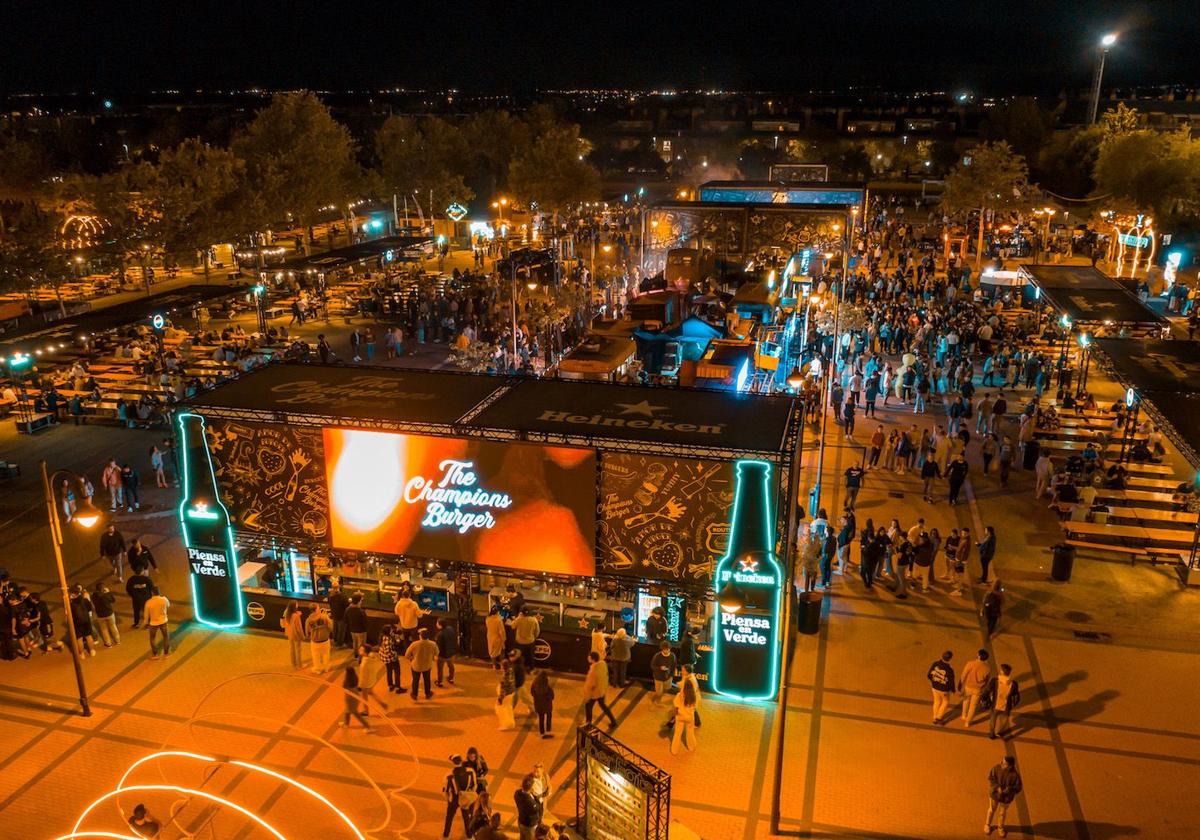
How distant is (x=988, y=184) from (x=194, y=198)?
4117 centimetres

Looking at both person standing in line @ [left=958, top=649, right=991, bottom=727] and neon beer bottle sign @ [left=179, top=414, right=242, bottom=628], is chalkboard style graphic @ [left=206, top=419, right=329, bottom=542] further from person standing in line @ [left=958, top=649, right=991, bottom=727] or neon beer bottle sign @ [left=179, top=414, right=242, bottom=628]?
person standing in line @ [left=958, top=649, right=991, bottom=727]

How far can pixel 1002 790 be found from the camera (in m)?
9.72

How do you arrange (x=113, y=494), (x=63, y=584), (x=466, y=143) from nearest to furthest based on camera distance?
(x=63, y=584) → (x=113, y=494) → (x=466, y=143)

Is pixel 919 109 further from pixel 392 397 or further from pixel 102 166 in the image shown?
pixel 392 397

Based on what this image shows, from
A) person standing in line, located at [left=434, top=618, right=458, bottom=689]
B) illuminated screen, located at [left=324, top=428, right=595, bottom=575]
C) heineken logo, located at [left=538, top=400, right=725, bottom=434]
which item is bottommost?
person standing in line, located at [left=434, top=618, right=458, bottom=689]

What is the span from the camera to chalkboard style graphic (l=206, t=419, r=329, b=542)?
44.9ft

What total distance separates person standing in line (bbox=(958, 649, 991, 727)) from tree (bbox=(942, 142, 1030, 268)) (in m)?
41.0

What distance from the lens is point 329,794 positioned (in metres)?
10.9

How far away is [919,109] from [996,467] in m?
115

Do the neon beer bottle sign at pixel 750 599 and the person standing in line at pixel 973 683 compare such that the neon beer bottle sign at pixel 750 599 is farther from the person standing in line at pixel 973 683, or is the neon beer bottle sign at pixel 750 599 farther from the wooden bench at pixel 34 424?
the wooden bench at pixel 34 424

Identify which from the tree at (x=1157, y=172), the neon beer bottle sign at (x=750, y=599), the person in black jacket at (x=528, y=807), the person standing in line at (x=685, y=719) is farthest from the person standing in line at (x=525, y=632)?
the tree at (x=1157, y=172)

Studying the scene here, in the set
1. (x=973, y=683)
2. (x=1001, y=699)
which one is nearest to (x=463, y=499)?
(x=973, y=683)

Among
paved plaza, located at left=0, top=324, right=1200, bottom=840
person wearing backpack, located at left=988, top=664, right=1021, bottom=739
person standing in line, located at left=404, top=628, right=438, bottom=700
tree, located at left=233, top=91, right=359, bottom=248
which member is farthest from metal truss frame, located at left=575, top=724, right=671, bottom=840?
tree, located at left=233, top=91, right=359, bottom=248

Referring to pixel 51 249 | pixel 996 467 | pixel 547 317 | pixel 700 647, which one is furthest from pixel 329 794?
pixel 51 249
